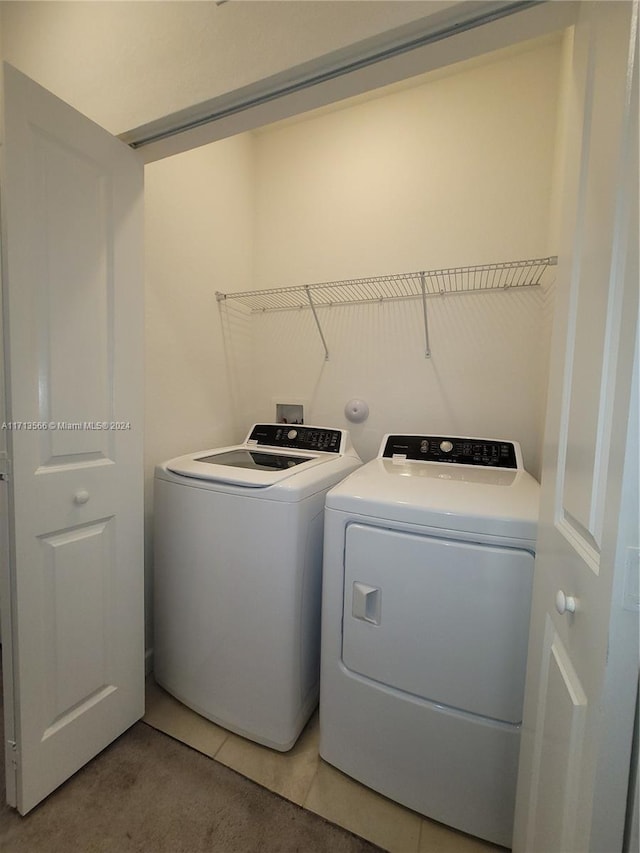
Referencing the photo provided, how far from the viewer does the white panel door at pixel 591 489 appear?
0.48 m

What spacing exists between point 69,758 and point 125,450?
1.07 m

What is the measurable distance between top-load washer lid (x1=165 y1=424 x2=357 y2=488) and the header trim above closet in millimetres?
601

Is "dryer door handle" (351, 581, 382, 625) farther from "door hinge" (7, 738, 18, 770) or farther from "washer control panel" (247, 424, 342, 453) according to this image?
"door hinge" (7, 738, 18, 770)

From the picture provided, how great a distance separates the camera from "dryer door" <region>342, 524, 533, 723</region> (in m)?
0.99

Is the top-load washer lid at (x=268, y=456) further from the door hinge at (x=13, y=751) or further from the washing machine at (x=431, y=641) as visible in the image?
the door hinge at (x=13, y=751)

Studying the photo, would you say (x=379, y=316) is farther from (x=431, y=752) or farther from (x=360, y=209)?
(x=431, y=752)

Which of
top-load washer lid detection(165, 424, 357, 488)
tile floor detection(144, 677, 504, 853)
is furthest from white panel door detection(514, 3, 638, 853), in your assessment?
top-load washer lid detection(165, 424, 357, 488)

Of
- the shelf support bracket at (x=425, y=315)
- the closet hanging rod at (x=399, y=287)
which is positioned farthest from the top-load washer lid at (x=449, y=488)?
the closet hanging rod at (x=399, y=287)

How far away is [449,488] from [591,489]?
2.13ft

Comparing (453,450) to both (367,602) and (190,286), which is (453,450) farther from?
(190,286)

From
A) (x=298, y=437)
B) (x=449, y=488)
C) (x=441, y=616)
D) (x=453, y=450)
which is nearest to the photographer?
(x=441, y=616)

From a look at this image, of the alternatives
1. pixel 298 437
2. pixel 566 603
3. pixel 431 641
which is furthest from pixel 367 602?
pixel 298 437

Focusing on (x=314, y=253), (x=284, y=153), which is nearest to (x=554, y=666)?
(x=314, y=253)

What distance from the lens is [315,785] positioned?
4.05 feet
